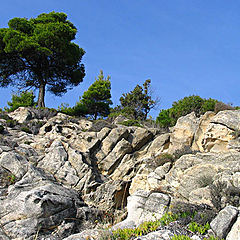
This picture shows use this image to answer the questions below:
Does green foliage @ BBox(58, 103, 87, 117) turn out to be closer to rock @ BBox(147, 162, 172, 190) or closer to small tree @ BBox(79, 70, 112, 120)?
small tree @ BBox(79, 70, 112, 120)

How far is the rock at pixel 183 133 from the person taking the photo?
16.4 m

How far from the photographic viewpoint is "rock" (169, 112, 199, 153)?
16422 mm

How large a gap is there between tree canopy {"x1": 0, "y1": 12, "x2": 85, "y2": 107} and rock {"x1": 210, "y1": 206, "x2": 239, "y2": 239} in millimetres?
24842

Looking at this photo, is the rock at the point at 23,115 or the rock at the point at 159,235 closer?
the rock at the point at 159,235

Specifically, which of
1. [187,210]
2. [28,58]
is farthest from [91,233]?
[28,58]

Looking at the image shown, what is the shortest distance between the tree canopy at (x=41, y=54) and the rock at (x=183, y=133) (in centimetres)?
1751

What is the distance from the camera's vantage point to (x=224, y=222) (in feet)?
26.6

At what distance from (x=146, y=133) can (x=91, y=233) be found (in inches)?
424

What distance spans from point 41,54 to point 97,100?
9.18 meters

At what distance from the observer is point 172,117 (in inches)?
961

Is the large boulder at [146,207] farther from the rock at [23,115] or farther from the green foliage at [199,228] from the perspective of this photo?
the rock at [23,115]

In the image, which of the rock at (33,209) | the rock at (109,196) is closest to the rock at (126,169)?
the rock at (109,196)

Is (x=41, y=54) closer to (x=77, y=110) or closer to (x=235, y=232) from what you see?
(x=77, y=110)

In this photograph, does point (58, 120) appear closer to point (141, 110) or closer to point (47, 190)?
point (47, 190)
